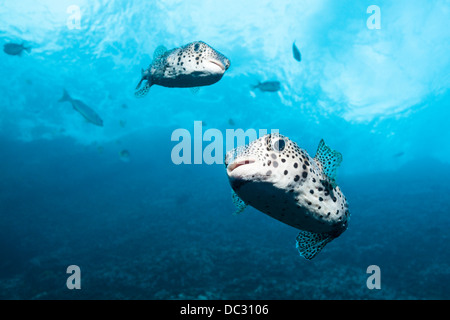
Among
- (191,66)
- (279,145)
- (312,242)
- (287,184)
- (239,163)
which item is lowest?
(312,242)

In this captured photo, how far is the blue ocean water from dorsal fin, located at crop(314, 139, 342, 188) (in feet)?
24.3

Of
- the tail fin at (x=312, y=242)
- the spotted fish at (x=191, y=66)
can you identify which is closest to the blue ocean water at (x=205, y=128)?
the tail fin at (x=312, y=242)

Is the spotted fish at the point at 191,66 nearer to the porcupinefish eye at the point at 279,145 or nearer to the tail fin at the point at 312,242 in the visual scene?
the porcupinefish eye at the point at 279,145

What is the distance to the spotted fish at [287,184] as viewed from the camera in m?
2.14

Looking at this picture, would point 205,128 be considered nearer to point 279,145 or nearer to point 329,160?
point 329,160

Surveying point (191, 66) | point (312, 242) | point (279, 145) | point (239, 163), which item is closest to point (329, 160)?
point (279, 145)

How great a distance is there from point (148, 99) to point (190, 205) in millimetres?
22775

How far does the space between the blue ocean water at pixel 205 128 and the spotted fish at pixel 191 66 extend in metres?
7.15

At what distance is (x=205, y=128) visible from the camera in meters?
52.0

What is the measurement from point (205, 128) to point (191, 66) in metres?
48.1

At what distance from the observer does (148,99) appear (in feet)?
136

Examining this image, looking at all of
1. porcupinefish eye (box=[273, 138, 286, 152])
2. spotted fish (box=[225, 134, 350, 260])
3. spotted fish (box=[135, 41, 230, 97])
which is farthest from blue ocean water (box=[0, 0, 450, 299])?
porcupinefish eye (box=[273, 138, 286, 152])

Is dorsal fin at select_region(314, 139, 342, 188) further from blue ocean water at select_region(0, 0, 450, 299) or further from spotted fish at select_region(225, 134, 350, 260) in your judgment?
blue ocean water at select_region(0, 0, 450, 299)

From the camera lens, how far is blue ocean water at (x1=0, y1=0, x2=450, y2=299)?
37.1 feet
